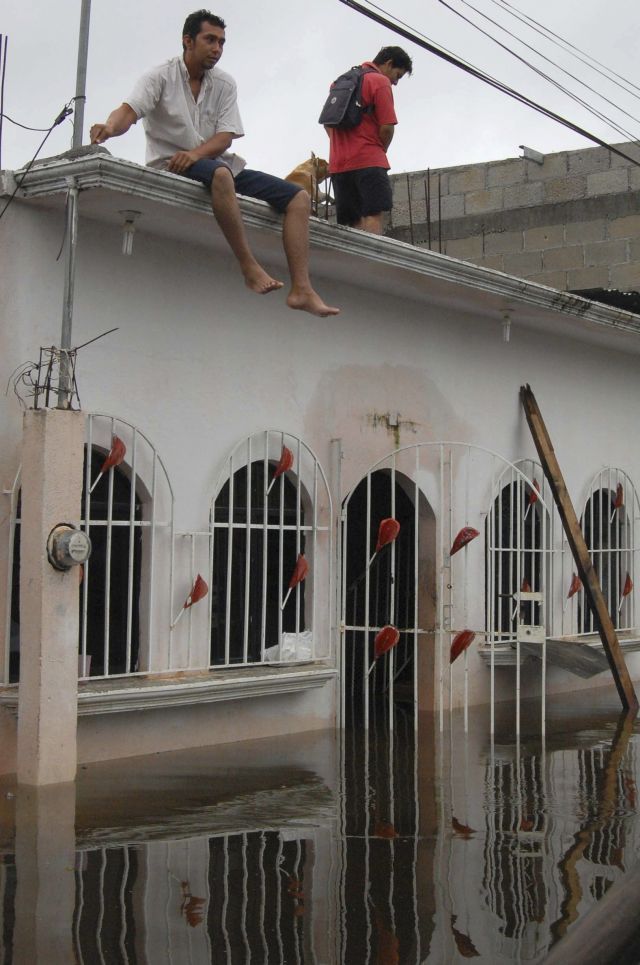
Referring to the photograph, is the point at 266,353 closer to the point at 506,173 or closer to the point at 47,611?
the point at 47,611

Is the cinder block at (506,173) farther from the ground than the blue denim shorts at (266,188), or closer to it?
farther from the ground

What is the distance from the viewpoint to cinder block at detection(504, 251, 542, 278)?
14203mm

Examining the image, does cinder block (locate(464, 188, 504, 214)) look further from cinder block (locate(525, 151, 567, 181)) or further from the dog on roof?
the dog on roof

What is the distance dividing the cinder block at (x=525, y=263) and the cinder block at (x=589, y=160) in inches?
40.1

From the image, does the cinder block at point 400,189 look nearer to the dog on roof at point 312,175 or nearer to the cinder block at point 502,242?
the cinder block at point 502,242

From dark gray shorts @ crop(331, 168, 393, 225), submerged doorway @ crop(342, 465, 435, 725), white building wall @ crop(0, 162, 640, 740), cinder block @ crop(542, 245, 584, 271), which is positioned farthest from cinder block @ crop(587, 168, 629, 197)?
dark gray shorts @ crop(331, 168, 393, 225)

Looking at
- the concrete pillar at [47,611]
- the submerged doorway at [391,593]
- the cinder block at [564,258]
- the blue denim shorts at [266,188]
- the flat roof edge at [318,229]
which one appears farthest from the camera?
the cinder block at [564,258]

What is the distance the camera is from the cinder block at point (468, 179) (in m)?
14.7

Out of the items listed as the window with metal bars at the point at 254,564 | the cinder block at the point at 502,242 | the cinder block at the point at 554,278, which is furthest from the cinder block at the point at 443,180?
the window with metal bars at the point at 254,564

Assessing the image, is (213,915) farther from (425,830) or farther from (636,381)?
(636,381)

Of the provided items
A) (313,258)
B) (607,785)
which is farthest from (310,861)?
(313,258)

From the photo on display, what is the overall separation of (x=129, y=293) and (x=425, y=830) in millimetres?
3485

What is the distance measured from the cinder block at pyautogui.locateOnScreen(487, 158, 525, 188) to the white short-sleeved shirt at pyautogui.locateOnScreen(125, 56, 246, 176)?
295 inches

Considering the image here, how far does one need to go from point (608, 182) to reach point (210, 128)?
7619 millimetres
